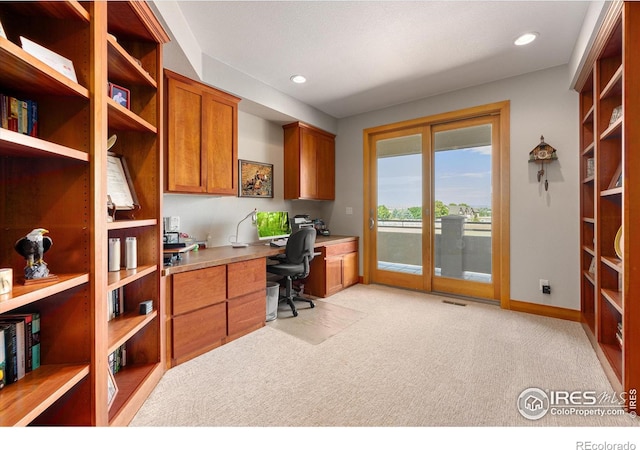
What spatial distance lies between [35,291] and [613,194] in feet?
10.4

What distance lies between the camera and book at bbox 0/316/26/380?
108 centimetres

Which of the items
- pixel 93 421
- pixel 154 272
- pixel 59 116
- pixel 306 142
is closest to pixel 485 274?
pixel 306 142

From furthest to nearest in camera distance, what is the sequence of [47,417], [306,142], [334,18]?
[306,142], [334,18], [47,417]

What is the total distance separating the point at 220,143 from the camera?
2848 mm

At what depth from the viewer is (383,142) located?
4172 millimetres

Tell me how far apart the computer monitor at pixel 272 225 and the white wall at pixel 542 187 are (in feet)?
8.72

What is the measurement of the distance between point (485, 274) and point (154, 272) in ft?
11.7

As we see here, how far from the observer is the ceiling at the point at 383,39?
2023mm

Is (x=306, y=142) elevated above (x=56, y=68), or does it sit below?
above

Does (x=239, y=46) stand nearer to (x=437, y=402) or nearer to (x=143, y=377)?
(x=143, y=377)

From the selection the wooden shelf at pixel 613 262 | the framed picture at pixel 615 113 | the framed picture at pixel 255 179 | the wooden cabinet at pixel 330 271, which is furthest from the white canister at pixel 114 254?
the framed picture at pixel 615 113

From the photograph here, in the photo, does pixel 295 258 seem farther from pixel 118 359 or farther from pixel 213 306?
pixel 118 359

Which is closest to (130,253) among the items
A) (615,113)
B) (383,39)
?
(383,39)

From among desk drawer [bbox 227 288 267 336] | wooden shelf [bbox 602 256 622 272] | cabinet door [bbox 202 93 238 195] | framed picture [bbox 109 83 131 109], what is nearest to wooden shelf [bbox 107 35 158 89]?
framed picture [bbox 109 83 131 109]
